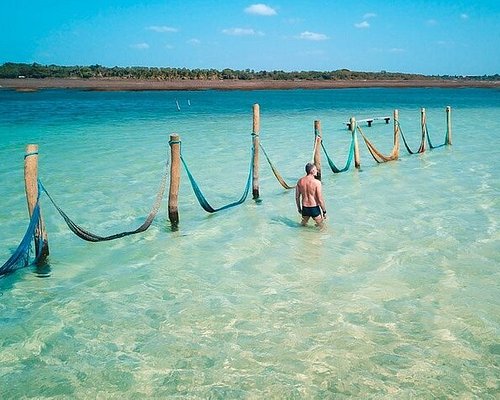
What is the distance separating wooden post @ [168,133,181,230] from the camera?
29.5 feet

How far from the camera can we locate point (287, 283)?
7.16m

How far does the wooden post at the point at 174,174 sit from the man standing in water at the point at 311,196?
7.45 ft

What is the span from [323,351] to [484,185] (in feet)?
33.9

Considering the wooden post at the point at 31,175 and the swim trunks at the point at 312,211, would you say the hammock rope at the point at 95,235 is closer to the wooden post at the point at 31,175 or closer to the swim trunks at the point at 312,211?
the wooden post at the point at 31,175

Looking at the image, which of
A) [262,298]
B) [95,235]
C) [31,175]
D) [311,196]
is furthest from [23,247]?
[311,196]

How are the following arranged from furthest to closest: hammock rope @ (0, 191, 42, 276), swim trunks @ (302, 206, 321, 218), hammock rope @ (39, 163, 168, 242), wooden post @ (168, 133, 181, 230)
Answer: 1. swim trunks @ (302, 206, 321, 218)
2. wooden post @ (168, 133, 181, 230)
3. hammock rope @ (39, 163, 168, 242)
4. hammock rope @ (0, 191, 42, 276)

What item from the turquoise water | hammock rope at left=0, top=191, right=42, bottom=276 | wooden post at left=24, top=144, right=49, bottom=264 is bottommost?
the turquoise water

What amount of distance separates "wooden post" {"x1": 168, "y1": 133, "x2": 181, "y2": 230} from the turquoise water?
0.39 metres

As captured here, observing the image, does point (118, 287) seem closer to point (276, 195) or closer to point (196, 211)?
point (196, 211)

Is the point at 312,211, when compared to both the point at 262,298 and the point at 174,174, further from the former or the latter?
the point at 262,298

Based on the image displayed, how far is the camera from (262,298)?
6691 millimetres

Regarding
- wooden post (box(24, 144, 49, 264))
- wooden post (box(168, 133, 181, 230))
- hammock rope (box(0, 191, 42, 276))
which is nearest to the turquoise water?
hammock rope (box(0, 191, 42, 276))

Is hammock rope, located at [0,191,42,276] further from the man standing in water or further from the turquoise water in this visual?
the man standing in water

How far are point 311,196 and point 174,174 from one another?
2588 mm
